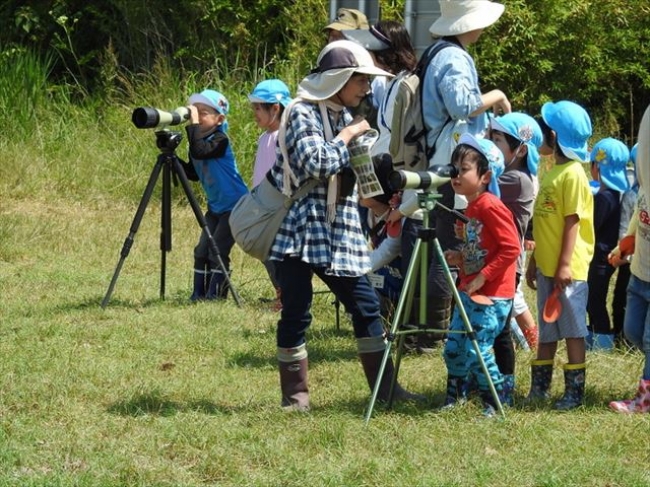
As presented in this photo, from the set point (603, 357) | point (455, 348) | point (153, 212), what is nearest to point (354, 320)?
point (455, 348)

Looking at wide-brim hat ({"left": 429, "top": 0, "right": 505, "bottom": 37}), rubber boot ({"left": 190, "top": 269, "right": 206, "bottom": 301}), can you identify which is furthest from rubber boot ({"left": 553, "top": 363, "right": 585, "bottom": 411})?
rubber boot ({"left": 190, "top": 269, "right": 206, "bottom": 301})

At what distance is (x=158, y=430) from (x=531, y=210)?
261 cm

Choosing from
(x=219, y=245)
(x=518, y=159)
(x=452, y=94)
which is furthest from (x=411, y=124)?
(x=219, y=245)

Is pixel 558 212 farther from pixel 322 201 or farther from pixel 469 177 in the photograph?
pixel 322 201

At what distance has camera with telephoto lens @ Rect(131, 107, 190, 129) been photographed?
8.23 metres

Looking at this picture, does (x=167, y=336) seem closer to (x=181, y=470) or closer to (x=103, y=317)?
(x=103, y=317)

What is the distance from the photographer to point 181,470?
5500 mm

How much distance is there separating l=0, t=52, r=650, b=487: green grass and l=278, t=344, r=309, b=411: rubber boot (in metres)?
0.08

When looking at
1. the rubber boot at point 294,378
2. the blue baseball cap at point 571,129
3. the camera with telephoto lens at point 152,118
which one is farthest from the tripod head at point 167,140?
the blue baseball cap at point 571,129

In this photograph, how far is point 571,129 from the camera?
260 inches

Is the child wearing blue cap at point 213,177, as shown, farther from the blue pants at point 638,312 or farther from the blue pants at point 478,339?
the blue pants at point 638,312

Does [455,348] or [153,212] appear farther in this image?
[153,212]

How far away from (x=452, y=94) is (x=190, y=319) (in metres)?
2.65

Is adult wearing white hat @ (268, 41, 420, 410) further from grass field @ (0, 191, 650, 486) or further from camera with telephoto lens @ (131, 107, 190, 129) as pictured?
camera with telephoto lens @ (131, 107, 190, 129)
